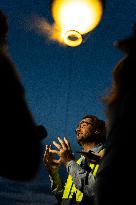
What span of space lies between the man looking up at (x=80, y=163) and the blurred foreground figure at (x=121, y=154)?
6.14 feet

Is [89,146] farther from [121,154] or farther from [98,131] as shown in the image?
[121,154]

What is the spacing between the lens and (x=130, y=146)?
5.44ft

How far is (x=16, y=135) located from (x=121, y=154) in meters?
0.47

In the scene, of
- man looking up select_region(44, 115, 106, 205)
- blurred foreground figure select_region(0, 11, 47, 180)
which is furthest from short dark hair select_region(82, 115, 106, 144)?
blurred foreground figure select_region(0, 11, 47, 180)

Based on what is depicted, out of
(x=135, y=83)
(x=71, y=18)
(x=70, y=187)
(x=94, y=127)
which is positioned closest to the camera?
(x=135, y=83)

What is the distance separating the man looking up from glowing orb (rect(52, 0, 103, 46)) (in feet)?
3.80

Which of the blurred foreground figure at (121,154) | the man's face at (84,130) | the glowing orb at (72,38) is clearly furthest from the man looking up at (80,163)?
the blurred foreground figure at (121,154)

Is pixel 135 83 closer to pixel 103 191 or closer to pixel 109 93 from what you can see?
pixel 109 93

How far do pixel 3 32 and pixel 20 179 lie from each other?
0.70m

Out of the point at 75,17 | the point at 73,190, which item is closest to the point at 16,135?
the point at 75,17

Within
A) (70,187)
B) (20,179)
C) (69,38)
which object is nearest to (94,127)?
(70,187)

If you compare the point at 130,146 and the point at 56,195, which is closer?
the point at 130,146

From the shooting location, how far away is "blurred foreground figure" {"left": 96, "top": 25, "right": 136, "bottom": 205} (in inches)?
64.3

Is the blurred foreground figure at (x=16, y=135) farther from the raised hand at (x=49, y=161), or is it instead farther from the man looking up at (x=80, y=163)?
the raised hand at (x=49, y=161)
